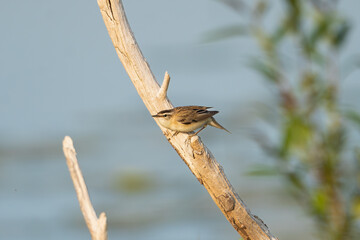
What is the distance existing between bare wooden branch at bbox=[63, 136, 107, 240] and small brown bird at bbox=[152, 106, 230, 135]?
0.43 m

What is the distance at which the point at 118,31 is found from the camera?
2908mm

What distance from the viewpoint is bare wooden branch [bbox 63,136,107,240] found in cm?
278

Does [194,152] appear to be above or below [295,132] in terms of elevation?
below

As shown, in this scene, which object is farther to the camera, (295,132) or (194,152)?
(295,132)

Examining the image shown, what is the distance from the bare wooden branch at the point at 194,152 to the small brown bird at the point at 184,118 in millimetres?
58

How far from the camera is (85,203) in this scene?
113 inches

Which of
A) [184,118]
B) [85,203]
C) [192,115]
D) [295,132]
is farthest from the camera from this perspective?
[295,132]

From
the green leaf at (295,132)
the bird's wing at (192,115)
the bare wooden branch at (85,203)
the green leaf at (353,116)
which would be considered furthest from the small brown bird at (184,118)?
the green leaf at (353,116)

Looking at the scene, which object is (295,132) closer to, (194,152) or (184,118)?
(184,118)

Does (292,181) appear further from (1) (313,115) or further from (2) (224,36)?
(2) (224,36)

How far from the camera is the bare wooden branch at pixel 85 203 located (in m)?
2.78

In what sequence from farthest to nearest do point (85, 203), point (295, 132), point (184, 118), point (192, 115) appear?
point (295, 132), point (192, 115), point (184, 118), point (85, 203)

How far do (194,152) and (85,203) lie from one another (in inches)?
21.2

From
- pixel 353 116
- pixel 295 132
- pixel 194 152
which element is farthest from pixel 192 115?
pixel 353 116
